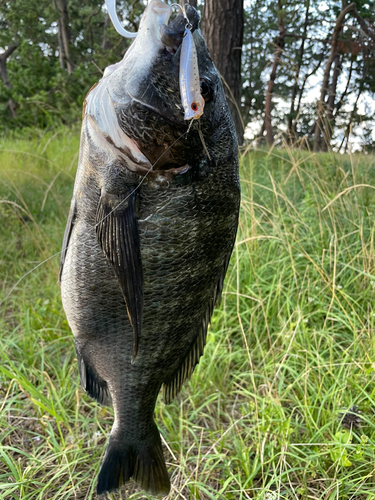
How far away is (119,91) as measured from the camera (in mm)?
851

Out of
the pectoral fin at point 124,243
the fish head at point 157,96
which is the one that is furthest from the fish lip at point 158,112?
the pectoral fin at point 124,243

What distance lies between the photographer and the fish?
0.84 m

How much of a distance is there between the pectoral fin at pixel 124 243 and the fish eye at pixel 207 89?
303mm

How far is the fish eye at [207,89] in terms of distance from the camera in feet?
2.84

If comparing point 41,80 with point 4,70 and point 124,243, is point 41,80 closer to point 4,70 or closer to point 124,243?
point 4,70

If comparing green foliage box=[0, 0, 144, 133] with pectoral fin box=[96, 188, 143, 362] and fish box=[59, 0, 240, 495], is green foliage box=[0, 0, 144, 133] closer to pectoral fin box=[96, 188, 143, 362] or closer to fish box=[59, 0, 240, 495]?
fish box=[59, 0, 240, 495]

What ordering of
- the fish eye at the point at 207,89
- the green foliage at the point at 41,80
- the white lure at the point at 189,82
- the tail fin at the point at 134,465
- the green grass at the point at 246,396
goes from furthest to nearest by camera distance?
the green foliage at the point at 41,80
the green grass at the point at 246,396
the tail fin at the point at 134,465
the fish eye at the point at 207,89
the white lure at the point at 189,82

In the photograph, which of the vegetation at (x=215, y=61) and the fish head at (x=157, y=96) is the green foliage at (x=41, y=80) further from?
the fish head at (x=157, y=96)

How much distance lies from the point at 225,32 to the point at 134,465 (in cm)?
382

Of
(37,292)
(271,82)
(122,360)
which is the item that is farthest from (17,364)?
(271,82)

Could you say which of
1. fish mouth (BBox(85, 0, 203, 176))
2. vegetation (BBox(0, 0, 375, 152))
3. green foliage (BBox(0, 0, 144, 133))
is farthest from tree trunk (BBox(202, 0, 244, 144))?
fish mouth (BBox(85, 0, 203, 176))

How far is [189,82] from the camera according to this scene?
755 mm

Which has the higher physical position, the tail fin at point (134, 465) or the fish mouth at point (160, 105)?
the fish mouth at point (160, 105)

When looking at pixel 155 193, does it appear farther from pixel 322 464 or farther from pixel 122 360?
pixel 322 464
